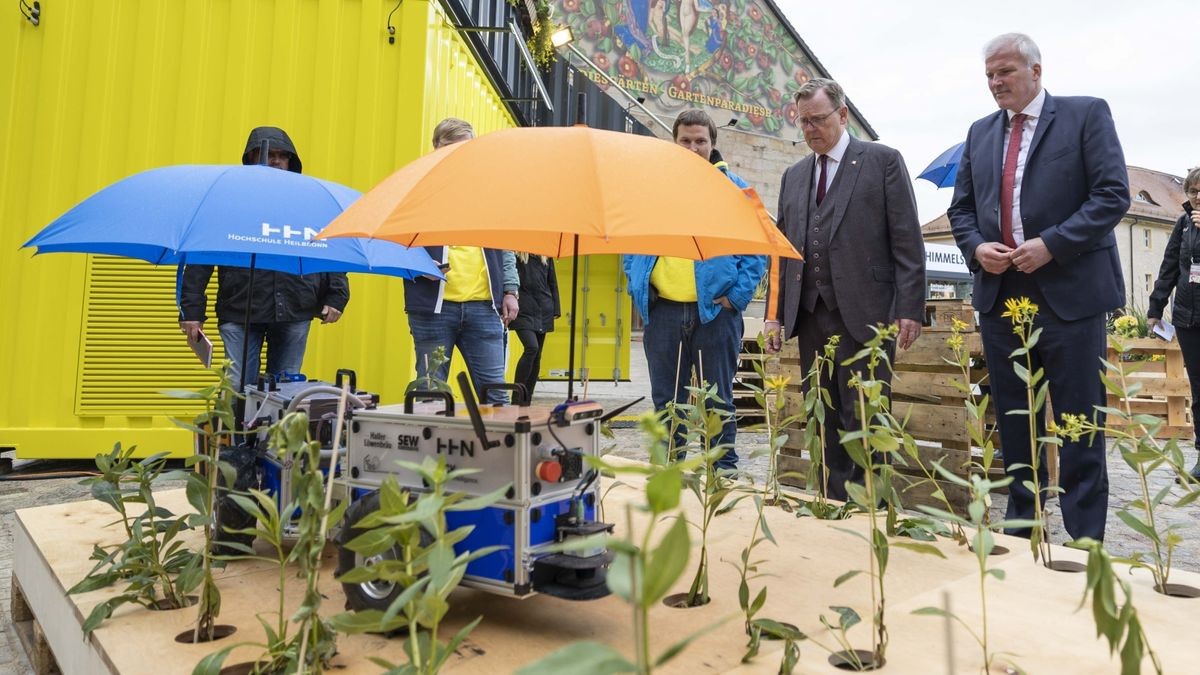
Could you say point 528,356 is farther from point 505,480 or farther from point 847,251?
point 505,480

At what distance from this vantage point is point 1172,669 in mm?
1444

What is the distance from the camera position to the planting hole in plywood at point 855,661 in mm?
1458

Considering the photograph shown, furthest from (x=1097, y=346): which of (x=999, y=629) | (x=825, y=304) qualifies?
(x=999, y=629)

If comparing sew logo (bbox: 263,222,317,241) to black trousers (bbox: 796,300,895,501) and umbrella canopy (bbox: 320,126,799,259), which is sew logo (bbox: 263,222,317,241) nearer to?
umbrella canopy (bbox: 320,126,799,259)

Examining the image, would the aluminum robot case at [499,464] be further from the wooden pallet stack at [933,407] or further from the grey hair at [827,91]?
the wooden pallet stack at [933,407]

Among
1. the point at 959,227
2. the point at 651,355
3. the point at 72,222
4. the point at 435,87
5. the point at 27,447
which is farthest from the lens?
the point at 435,87

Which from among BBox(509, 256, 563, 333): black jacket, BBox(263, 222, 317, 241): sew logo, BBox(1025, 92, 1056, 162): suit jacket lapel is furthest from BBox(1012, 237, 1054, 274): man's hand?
BBox(509, 256, 563, 333): black jacket

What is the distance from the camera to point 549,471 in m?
1.69

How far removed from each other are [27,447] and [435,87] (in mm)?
3406

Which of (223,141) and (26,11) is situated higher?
(26,11)

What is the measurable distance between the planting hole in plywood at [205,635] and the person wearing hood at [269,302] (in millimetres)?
1904

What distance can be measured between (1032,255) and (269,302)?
314 cm

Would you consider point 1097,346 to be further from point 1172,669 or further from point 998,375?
point 1172,669

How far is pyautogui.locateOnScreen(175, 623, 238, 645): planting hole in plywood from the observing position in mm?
1600
